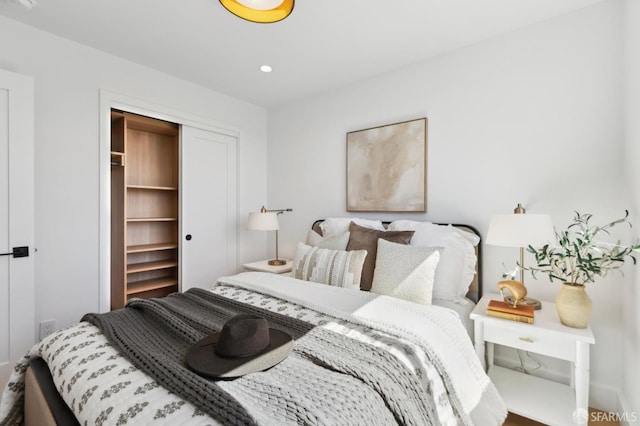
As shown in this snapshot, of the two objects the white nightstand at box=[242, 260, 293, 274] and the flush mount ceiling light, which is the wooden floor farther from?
the flush mount ceiling light

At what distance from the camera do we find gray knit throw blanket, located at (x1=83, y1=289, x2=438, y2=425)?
0.87m

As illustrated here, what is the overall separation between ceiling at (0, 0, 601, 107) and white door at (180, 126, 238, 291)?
2.52 feet

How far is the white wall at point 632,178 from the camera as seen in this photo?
1.56 m

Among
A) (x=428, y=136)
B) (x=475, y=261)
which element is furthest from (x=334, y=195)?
(x=475, y=261)

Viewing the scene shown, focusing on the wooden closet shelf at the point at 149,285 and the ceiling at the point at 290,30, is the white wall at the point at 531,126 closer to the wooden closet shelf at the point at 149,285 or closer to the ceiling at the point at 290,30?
the ceiling at the point at 290,30

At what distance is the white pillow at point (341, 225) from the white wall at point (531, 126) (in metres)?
0.26

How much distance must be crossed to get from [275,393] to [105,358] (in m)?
0.74

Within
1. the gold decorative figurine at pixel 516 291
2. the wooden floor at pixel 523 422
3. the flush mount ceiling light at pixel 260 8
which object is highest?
the flush mount ceiling light at pixel 260 8

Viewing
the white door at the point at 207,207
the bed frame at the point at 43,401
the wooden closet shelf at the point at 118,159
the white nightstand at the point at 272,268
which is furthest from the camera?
the white door at the point at 207,207

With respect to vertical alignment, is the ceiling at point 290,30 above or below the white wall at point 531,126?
above

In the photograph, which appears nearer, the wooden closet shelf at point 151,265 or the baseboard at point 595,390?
the baseboard at point 595,390

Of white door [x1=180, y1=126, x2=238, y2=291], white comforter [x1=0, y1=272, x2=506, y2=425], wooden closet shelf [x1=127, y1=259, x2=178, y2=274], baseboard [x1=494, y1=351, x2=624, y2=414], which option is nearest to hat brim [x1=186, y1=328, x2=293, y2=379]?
white comforter [x1=0, y1=272, x2=506, y2=425]

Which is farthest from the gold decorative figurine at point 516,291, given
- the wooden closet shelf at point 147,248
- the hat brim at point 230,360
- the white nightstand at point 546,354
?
the wooden closet shelf at point 147,248

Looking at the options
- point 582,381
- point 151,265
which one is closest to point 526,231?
point 582,381
